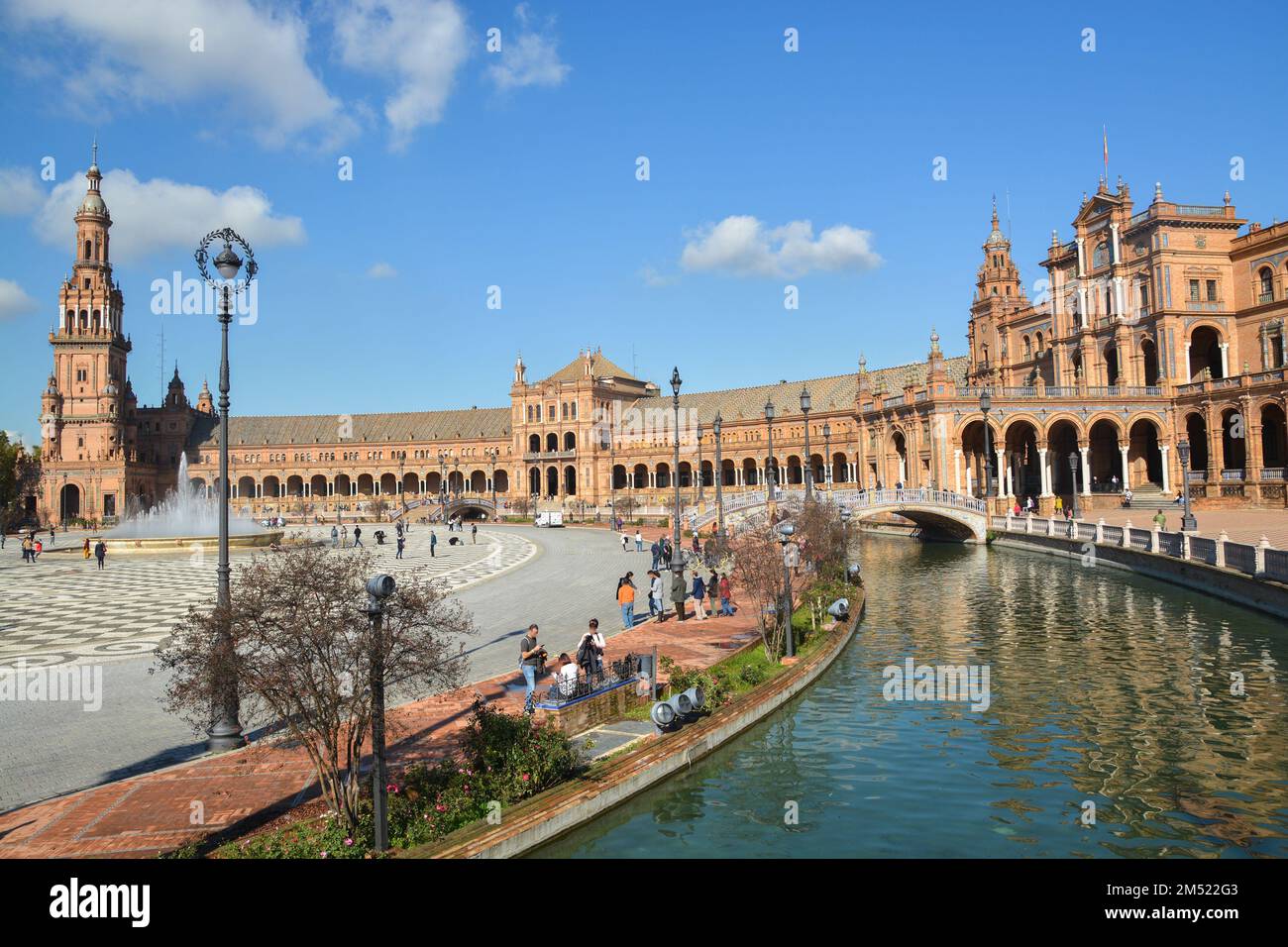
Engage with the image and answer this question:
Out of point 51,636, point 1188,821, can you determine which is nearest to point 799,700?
point 1188,821

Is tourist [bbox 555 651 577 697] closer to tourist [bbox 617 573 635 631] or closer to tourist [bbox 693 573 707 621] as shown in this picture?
tourist [bbox 617 573 635 631]

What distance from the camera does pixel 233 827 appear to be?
30.6 ft

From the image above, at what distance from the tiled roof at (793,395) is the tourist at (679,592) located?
64.2 meters

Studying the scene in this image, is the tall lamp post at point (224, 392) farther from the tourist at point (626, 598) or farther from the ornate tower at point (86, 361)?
the ornate tower at point (86, 361)

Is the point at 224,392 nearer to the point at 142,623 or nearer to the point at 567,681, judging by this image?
the point at 567,681

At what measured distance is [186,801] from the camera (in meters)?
10.1

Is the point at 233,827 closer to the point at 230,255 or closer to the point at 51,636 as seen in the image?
the point at 230,255

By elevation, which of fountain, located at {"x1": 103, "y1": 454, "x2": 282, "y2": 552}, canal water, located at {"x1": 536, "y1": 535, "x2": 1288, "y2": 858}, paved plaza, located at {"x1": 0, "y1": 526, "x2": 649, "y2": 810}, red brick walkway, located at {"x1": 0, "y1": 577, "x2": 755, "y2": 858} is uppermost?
fountain, located at {"x1": 103, "y1": 454, "x2": 282, "y2": 552}

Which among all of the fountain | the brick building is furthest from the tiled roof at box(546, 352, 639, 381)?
the fountain

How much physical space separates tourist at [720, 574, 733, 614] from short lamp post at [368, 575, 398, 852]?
1692 centimetres

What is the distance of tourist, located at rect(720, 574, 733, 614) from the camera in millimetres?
24953

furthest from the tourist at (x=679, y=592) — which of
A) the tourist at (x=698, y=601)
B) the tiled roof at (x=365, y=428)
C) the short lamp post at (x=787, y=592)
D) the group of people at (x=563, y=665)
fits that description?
the tiled roof at (x=365, y=428)

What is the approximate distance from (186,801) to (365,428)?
117 m
